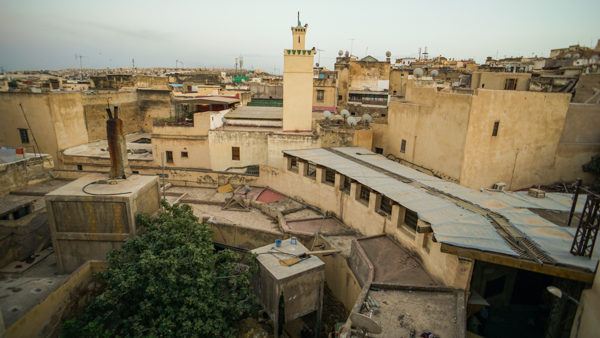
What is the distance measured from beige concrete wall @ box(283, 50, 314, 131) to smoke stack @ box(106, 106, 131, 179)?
1196cm

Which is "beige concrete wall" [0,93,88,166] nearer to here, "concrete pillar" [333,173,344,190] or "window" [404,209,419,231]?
"concrete pillar" [333,173,344,190]

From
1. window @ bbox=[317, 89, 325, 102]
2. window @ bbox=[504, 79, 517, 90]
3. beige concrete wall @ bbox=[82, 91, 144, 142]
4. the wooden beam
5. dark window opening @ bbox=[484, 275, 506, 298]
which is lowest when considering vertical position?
dark window opening @ bbox=[484, 275, 506, 298]

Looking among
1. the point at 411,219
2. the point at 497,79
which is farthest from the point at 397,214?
the point at 497,79

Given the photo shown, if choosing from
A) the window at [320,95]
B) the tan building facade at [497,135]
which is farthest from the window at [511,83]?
the window at [320,95]

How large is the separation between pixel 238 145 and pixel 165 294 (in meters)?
13.8

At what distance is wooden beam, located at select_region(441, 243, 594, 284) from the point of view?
843 centimetres

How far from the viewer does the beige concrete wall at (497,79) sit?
2273cm

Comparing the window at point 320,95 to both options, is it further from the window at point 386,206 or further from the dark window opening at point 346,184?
the window at point 386,206

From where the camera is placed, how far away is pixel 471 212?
11758mm

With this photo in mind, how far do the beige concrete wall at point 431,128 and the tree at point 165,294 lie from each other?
11724 millimetres

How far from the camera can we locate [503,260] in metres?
9.26

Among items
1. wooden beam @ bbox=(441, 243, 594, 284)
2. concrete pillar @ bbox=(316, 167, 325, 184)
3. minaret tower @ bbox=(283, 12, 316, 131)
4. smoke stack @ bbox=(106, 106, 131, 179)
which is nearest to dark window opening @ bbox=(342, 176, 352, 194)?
concrete pillar @ bbox=(316, 167, 325, 184)

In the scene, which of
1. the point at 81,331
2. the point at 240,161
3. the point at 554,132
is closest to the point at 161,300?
the point at 81,331

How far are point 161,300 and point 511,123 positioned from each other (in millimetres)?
17675
